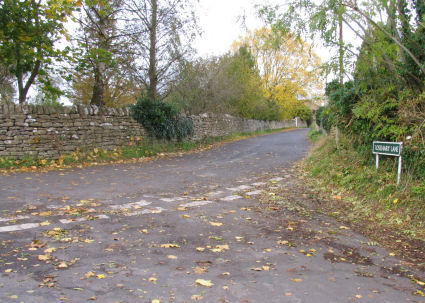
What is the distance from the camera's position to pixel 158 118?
655 inches

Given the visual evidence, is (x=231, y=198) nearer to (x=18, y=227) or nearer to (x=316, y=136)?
(x=18, y=227)

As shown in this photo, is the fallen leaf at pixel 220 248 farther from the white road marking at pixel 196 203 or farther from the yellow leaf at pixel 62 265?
the white road marking at pixel 196 203

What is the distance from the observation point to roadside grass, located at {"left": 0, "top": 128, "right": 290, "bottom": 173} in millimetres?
11242

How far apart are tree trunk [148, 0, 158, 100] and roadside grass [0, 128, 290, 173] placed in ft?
8.95

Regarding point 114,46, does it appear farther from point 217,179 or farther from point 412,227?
point 412,227

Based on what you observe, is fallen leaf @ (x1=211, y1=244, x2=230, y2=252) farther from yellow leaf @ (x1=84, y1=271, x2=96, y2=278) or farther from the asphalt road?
yellow leaf @ (x1=84, y1=271, x2=96, y2=278)

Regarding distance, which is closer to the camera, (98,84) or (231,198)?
(231,198)

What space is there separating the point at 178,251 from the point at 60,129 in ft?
32.8

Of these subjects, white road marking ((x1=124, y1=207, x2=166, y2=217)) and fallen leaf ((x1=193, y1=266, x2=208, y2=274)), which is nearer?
fallen leaf ((x1=193, y1=266, x2=208, y2=274))

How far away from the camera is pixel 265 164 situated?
43.1ft

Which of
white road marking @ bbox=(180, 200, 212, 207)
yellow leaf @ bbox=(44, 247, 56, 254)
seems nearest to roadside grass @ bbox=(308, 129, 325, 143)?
white road marking @ bbox=(180, 200, 212, 207)

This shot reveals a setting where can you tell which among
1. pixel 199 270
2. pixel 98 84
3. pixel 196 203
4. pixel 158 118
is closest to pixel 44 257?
pixel 199 270

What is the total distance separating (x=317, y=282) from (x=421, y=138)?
4805 millimetres

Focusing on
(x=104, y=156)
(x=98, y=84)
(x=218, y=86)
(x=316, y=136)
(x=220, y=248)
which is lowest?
(x=220, y=248)
